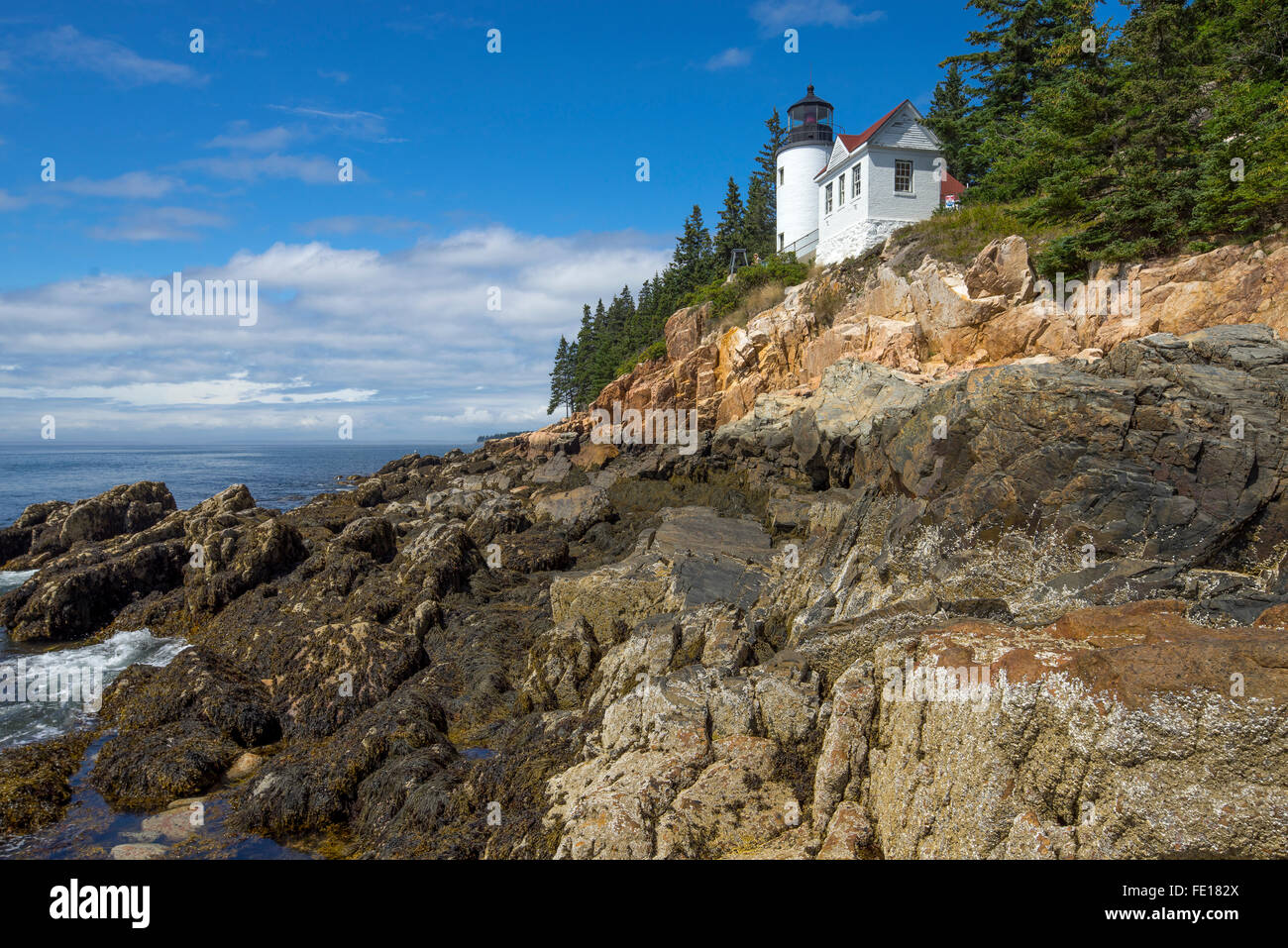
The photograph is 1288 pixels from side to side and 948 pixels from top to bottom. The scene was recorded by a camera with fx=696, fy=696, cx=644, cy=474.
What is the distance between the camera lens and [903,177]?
132 ft

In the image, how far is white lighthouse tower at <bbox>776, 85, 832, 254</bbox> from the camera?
163 feet

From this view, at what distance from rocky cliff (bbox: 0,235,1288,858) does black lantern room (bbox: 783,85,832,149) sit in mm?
30685

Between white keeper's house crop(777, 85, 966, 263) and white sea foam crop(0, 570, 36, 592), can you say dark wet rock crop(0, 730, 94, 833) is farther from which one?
white keeper's house crop(777, 85, 966, 263)

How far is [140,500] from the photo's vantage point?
33406 millimetres

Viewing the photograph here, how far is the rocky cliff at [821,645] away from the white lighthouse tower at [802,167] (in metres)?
26.8

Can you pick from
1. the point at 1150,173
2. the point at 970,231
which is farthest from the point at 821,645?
the point at 970,231

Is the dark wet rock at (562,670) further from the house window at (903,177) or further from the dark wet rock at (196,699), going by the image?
the house window at (903,177)

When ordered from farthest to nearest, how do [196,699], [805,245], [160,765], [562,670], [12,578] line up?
A: [805,245], [12,578], [196,699], [562,670], [160,765]

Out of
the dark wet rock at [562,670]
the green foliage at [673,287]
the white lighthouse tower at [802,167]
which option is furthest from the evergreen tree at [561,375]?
the dark wet rock at [562,670]

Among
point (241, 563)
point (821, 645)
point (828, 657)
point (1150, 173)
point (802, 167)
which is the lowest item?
point (241, 563)

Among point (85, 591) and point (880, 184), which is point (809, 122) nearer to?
point (880, 184)

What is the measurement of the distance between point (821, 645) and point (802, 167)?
4822 centimetres
